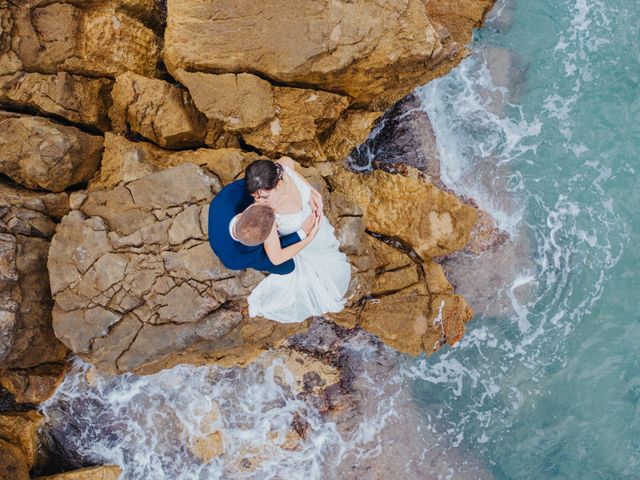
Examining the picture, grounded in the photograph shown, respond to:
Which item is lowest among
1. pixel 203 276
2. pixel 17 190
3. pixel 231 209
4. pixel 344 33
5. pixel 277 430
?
pixel 277 430

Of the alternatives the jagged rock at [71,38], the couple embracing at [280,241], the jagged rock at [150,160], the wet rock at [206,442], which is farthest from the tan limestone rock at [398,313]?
the jagged rock at [71,38]

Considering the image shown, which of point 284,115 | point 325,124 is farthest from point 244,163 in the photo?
point 325,124

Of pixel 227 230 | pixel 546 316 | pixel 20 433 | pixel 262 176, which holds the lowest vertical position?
pixel 546 316

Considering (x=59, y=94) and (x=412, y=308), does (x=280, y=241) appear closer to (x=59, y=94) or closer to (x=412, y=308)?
(x=412, y=308)

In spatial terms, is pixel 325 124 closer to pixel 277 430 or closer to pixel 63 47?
pixel 63 47

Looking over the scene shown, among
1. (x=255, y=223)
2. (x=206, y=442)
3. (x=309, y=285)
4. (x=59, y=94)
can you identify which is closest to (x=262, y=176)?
(x=255, y=223)

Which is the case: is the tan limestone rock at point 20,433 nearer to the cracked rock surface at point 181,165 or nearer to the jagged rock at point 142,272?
the cracked rock surface at point 181,165
